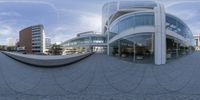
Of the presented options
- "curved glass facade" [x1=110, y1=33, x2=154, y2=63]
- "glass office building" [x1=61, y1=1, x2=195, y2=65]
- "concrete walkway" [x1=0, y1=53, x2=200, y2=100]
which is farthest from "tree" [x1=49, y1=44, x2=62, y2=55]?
"curved glass facade" [x1=110, y1=33, x2=154, y2=63]

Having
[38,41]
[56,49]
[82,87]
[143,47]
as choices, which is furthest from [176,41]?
[38,41]

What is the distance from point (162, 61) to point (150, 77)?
1236 mm

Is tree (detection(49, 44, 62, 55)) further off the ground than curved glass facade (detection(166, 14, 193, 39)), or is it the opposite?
curved glass facade (detection(166, 14, 193, 39))

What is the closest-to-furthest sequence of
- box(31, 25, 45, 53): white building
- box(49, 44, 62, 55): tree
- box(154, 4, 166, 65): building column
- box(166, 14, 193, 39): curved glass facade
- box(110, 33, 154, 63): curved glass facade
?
box(31, 25, 45, 53): white building → box(49, 44, 62, 55): tree → box(166, 14, 193, 39): curved glass facade → box(154, 4, 166, 65): building column → box(110, 33, 154, 63): curved glass facade

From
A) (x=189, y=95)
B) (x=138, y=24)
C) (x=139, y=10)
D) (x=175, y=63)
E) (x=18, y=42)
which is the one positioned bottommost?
(x=189, y=95)

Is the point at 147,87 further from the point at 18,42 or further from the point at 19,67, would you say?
the point at 19,67

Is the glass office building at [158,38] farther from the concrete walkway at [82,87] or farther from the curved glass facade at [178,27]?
the concrete walkway at [82,87]

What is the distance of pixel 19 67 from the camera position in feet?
13.3

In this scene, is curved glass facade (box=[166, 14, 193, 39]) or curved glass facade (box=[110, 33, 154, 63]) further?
curved glass facade (box=[110, 33, 154, 63])

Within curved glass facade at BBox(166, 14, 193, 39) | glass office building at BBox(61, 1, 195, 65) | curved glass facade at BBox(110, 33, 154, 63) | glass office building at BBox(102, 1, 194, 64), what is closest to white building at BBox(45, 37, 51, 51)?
glass office building at BBox(61, 1, 195, 65)

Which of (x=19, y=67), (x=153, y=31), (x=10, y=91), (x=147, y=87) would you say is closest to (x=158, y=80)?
(x=147, y=87)

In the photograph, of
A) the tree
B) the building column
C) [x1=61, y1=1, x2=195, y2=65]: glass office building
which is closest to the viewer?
the tree

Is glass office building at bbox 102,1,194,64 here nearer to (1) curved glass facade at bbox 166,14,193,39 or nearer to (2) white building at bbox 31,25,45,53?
(1) curved glass facade at bbox 166,14,193,39

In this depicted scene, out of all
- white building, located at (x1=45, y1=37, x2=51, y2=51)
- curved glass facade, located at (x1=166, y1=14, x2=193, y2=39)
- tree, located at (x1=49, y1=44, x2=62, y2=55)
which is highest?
curved glass facade, located at (x1=166, y1=14, x2=193, y2=39)
